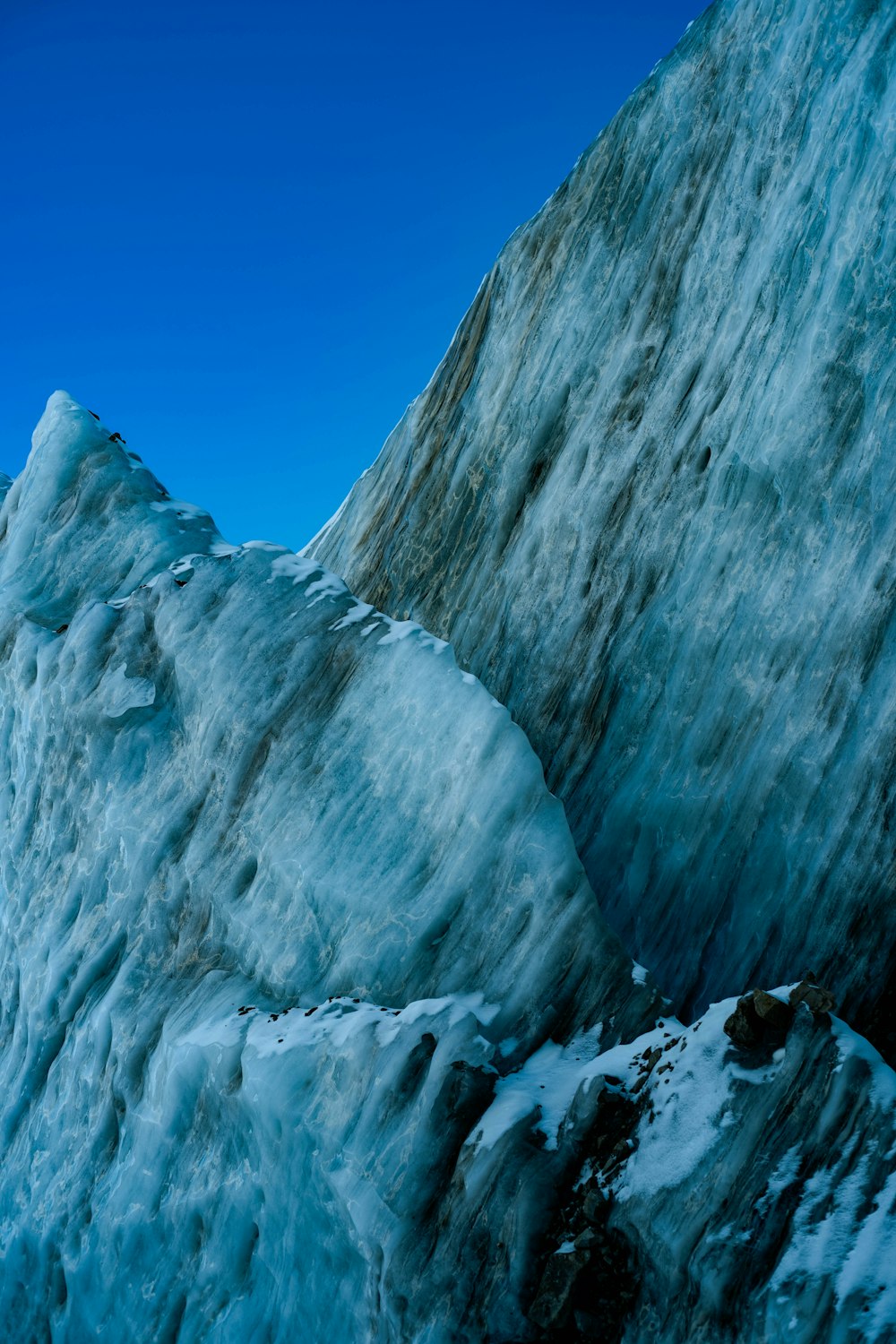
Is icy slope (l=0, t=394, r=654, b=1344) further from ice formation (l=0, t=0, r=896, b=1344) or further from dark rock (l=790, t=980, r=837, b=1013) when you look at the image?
dark rock (l=790, t=980, r=837, b=1013)

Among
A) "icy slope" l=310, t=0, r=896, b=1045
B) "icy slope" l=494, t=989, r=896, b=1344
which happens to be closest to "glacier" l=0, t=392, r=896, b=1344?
"icy slope" l=494, t=989, r=896, b=1344

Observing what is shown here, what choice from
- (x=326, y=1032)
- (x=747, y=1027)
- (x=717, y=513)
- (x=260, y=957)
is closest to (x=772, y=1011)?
(x=747, y=1027)

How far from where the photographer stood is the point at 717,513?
14875 mm

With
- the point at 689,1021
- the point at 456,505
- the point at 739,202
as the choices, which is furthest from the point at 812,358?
the point at 689,1021

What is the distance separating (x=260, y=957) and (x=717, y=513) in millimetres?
8187

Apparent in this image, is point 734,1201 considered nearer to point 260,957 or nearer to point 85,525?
point 260,957

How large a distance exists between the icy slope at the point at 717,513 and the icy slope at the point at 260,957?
235cm

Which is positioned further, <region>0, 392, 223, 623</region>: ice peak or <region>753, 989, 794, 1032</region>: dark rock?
<region>0, 392, 223, 623</region>: ice peak

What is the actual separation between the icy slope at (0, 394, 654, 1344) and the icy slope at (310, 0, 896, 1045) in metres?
2.35

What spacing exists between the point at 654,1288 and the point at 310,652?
8636 mm

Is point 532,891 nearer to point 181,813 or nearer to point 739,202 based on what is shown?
point 181,813

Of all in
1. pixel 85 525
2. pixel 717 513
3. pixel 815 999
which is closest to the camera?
pixel 815 999

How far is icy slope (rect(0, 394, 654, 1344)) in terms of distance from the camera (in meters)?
10.6

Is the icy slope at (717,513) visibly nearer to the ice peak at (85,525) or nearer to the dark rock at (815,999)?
the dark rock at (815,999)
